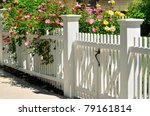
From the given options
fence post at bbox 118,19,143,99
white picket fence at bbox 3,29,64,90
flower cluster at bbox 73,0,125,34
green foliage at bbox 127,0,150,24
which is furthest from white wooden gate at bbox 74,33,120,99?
green foliage at bbox 127,0,150,24

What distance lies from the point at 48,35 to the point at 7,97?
1.67m

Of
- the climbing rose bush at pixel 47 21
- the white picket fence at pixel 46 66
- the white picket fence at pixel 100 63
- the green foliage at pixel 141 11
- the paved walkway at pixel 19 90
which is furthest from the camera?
the green foliage at pixel 141 11

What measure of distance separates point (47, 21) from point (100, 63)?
226cm

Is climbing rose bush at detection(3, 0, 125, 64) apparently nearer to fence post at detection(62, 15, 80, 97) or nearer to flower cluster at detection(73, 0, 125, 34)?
flower cluster at detection(73, 0, 125, 34)

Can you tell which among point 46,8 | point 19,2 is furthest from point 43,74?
point 19,2

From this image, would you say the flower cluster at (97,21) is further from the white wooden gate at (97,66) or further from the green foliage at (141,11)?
the green foliage at (141,11)

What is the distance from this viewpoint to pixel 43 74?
1044 centimetres

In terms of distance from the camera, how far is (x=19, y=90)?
32.3ft

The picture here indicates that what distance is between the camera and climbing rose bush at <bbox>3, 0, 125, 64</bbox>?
9727 mm

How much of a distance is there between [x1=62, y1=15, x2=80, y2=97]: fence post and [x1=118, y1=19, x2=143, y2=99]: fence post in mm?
1831

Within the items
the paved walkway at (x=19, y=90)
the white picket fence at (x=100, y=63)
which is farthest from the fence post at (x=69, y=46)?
the paved walkway at (x=19, y=90)

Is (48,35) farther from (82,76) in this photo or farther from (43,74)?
(82,76)

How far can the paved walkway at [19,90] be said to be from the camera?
9164 millimetres

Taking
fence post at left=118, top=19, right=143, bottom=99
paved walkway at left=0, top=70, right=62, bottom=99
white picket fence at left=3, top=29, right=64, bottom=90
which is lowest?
paved walkway at left=0, top=70, right=62, bottom=99
